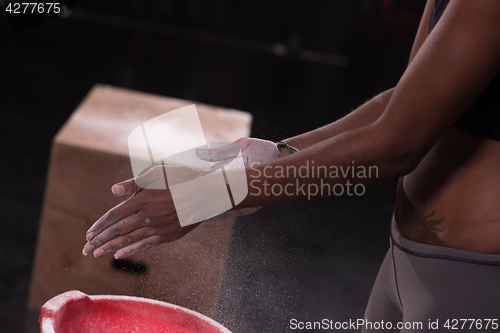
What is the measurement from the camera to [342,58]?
392 cm

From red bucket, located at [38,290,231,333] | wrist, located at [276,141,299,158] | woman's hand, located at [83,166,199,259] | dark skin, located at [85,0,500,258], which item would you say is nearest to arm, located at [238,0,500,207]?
dark skin, located at [85,0,500,258]

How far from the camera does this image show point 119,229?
74 cm

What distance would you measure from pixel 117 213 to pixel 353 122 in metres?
0.47

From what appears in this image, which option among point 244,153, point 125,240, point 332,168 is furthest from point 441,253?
point 125,240

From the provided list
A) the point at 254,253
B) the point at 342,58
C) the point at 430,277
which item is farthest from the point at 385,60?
the point at 430,277

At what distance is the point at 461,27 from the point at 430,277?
0.40 m

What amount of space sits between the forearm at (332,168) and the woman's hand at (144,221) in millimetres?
133

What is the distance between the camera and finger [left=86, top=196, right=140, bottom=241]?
0.73m

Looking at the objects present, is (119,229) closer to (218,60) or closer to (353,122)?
(353,122)

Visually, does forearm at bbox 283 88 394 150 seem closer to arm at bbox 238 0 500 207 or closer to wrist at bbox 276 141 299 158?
wrist at bbox 276 141 299 158

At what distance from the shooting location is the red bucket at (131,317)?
94 centimetres

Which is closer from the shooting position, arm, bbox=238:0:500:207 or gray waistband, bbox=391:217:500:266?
arm, bbox=238:0:500:207

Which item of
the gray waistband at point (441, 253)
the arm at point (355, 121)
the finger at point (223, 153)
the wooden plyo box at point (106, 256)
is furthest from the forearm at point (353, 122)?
the wooden plyo box at point (106, 256)

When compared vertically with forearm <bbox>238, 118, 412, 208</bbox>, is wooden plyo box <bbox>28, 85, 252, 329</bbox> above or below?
below
